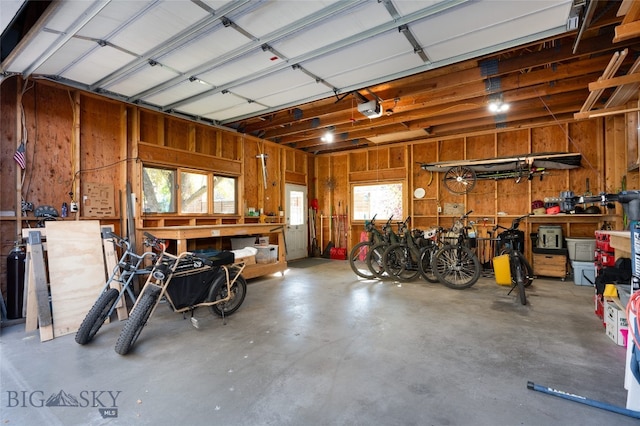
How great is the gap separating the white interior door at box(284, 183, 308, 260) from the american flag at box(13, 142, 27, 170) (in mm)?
5019

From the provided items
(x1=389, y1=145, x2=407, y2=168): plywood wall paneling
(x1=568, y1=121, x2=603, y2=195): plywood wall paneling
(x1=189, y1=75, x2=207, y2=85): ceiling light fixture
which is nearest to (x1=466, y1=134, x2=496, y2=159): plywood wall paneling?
(x1=568, y1=121, x2=603, y2=195): plywood wall paneling

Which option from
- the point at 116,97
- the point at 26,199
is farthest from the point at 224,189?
the point at 26,199

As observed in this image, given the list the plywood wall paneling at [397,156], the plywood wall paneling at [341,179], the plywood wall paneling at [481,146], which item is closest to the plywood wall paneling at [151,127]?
the plywood wall paneling at [341,179]

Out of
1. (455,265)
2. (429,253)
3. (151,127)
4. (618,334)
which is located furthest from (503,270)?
(151,127)

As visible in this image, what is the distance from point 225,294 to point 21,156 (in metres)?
3.06

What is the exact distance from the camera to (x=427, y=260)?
5.51 m

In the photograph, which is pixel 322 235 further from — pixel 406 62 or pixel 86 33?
pixel 86 33

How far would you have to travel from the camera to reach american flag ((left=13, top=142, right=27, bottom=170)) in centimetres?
368

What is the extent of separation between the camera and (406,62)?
11.3ft

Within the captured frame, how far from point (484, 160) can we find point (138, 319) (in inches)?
253

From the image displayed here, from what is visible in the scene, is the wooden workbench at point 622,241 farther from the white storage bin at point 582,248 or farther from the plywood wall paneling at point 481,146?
the plywood wall paneling at point 481,146

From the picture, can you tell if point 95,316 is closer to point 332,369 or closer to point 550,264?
point 332,369

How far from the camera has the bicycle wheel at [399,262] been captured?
5.34 meters

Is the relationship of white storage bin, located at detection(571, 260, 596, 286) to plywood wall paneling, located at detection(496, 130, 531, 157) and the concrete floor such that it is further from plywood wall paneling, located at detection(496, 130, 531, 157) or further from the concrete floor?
plywood wall paneling, located at detection(496, 130, 531, 157)
